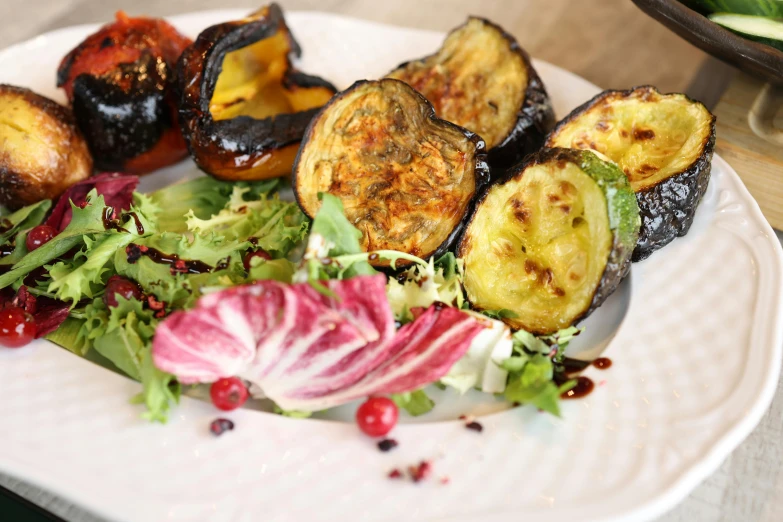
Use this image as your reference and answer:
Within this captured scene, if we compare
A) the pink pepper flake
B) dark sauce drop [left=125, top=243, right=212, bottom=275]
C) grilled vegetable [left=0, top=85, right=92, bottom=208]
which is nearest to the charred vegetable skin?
grilled vegetable [left=0, top=85, right=92, bottom=208]

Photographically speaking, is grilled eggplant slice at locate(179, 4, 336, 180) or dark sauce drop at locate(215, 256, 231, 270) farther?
grilled eggplant slice at locate(179, 4, 336, 180)

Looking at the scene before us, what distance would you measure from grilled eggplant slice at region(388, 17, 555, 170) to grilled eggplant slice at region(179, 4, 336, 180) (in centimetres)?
50

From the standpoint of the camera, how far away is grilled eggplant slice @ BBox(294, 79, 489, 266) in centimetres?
231

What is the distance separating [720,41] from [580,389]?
1.49 m

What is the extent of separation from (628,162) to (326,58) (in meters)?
1.73

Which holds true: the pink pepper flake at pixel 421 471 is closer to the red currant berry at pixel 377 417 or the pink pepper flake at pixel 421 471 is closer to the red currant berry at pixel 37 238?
the red currant berry at pixel 377 417

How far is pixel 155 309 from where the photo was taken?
2.15m

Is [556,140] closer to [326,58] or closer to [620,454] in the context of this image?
[620,454]

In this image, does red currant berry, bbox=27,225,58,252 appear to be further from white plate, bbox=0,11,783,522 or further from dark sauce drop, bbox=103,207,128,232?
white plate, bbox=0,11,783,522

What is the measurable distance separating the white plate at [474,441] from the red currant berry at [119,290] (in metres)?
0.22

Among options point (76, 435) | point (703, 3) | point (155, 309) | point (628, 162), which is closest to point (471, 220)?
point (628, 162)

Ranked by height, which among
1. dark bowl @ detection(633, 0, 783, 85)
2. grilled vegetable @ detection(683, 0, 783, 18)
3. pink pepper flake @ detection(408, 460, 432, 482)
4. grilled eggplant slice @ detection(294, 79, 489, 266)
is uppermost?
grilled vegetable @ detection(683, 0, 783, 18)

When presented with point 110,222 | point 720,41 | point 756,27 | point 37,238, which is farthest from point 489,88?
point 37,238

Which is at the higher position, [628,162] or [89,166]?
[628,162]
